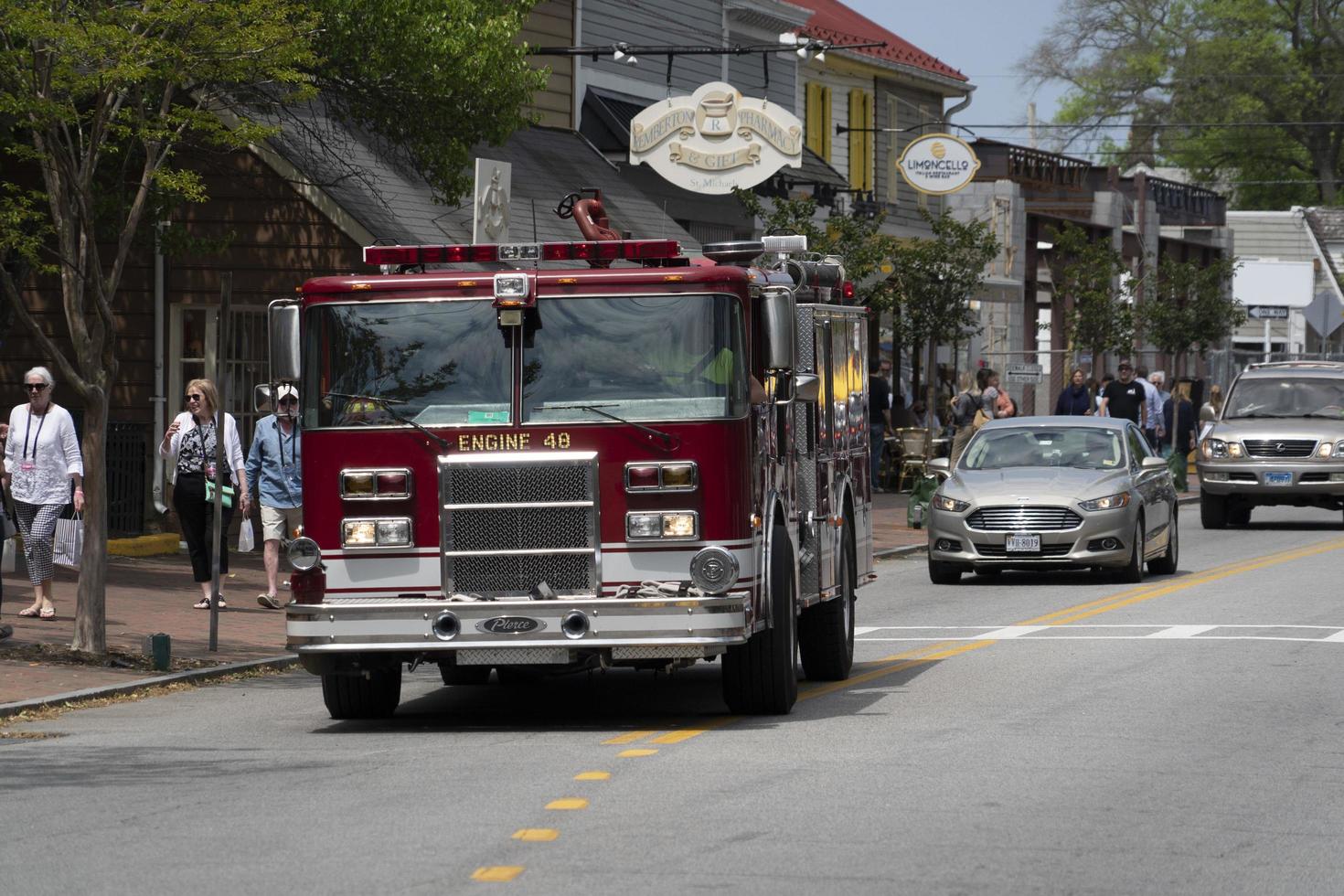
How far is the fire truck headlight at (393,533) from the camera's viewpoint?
461 inches

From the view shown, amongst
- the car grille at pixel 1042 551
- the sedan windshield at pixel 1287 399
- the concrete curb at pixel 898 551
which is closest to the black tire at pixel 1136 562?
the car grille at pixel 1042 551

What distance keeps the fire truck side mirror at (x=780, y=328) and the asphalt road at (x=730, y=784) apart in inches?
73.6

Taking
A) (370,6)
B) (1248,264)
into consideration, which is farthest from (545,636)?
(1248,264)

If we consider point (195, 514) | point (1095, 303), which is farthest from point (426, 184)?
point (1095, 303)

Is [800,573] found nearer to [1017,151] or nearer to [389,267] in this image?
[389,267]

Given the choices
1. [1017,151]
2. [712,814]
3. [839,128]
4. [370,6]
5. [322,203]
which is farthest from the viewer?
[1017,151]

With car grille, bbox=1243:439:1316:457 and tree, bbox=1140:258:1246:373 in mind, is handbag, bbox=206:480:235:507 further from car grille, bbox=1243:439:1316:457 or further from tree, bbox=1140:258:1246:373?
tree, bbox=1140:258:1246:373

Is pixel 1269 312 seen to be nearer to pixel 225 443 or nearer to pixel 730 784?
pixel 225 443

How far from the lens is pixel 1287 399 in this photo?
3014cm

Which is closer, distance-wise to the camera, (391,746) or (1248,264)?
(391,746)

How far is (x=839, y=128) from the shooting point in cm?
4216

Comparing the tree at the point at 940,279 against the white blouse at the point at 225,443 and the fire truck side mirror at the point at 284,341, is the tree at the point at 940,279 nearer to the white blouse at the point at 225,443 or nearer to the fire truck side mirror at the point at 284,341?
the white blouse at the point at 225,443

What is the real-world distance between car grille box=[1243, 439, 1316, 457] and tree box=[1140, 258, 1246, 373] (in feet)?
55.9

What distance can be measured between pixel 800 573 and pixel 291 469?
22.5 ft
